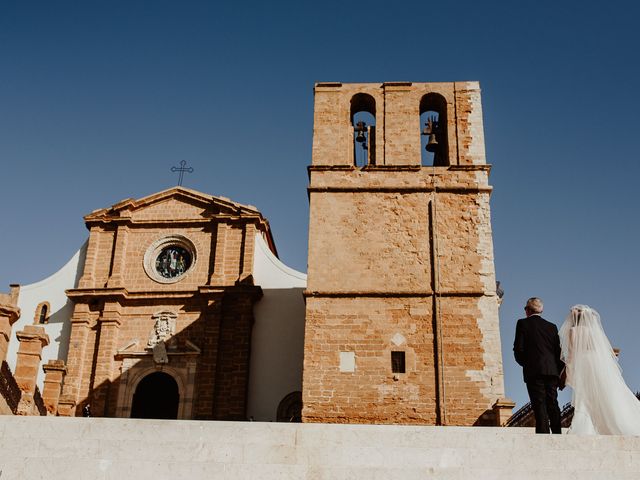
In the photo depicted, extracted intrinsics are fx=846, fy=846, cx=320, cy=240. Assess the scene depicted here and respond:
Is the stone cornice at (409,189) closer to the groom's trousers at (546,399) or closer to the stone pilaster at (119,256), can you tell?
the stone pilaster at (119,256)

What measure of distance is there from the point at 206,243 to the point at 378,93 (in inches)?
231

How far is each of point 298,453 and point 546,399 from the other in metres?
2.82

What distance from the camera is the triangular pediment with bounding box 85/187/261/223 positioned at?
21453mm

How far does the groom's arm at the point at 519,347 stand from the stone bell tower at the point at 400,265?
627 cm

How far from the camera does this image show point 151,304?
20703 millimetres

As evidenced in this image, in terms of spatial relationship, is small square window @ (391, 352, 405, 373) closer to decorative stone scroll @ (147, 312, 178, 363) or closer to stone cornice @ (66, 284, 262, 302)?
stone cornice @ (66, 284, 262, 302)

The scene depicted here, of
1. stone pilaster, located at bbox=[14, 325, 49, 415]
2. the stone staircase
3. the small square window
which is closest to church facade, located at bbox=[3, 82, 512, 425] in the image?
the small square window

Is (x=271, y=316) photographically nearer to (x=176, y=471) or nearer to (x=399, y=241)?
(x=399, y=241)

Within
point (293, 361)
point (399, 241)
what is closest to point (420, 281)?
point (399, 241)

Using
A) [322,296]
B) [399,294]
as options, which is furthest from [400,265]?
[322,296]

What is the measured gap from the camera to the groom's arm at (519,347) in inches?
358

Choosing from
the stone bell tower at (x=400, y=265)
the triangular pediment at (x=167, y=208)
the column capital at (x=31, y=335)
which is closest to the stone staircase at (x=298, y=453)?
the column capital at (x=31, y=335)

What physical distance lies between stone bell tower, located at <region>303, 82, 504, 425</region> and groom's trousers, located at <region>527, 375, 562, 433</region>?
6.25m

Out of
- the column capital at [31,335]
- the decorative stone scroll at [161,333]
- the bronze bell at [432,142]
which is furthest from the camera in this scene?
Answer: the decorative stone scroll at [161,333]
